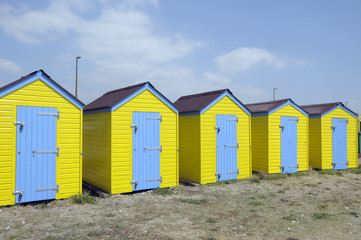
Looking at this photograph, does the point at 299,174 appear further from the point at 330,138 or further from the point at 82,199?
the point at 82,199

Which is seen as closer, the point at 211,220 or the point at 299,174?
the point at 211,220

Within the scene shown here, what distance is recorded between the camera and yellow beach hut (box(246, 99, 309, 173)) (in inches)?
544

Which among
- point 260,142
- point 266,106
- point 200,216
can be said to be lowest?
point 200,216

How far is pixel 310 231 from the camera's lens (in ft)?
21.5

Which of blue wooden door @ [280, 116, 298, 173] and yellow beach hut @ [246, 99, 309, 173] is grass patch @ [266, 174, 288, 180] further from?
blue wooden door @ [280, 116, 298, 173]

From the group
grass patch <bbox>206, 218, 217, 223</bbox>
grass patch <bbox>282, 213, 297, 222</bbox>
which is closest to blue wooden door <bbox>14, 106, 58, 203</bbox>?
grass patch <bbox>206, 218, 217, 223</bbox>

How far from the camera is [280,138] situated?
14.1 metres

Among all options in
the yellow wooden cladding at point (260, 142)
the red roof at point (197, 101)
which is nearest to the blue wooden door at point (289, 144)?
the yellow wooden cladding at point (260, 142)

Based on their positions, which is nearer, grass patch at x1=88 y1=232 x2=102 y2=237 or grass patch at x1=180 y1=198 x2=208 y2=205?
grass patch at x1=88 y1=232 x2=102 y2=237

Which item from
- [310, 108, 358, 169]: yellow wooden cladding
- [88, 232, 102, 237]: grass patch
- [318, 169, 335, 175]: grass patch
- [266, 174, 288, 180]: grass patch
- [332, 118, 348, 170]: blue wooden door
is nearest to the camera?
[88, 232, 102, 237]: grass patch

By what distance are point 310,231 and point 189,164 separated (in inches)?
251

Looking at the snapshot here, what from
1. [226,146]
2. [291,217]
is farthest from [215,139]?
[291,217]

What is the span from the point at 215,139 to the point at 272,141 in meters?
3.32

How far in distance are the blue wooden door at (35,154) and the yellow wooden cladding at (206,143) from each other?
17.3 feet
